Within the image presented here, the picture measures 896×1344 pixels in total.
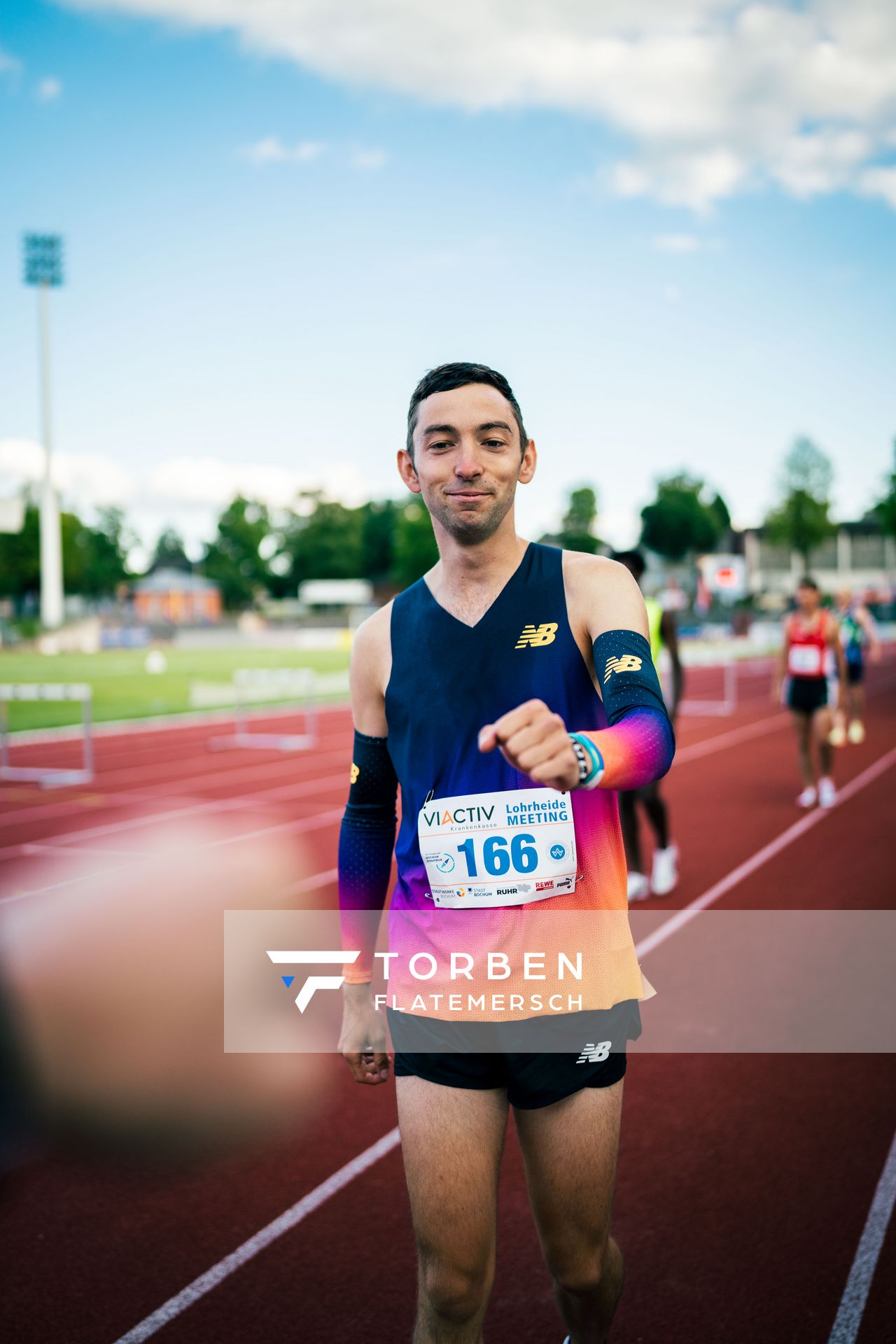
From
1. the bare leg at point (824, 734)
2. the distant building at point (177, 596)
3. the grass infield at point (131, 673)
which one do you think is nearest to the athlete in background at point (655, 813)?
the bare leg at point (824, 734)

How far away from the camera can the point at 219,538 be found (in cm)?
10406

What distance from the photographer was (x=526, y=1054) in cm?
196

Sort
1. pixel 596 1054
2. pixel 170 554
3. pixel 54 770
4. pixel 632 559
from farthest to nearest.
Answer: pixel 170 554 → pixel 54 770 → pixel 632 559 → pixel 596 1054

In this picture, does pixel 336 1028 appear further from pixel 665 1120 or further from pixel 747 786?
pixel 747 786

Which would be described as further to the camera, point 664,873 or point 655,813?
point 664,873

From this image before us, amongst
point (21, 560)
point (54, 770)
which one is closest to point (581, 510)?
point (21, 560)

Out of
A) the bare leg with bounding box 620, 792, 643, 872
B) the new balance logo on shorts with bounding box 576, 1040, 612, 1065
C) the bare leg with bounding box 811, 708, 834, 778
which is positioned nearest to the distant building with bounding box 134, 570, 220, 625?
the bare leg with bounding box 811, 708, 834, 778

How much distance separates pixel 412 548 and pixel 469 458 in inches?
3814

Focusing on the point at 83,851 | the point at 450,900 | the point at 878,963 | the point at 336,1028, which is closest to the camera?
the point at 450,900

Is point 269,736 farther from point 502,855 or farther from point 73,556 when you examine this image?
point 73,556

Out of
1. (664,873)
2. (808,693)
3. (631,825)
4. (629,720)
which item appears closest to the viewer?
(629,720)

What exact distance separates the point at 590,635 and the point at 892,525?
31662 mm

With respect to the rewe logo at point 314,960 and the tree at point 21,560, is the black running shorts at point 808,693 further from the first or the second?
the tree at point 21,560

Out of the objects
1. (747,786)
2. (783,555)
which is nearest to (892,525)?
(747,786)
